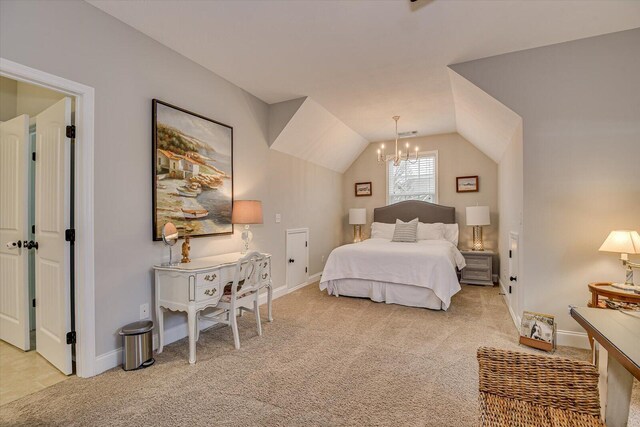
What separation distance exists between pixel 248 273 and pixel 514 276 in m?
3.01

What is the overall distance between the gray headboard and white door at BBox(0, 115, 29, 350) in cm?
542

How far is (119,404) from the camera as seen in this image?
6.53ft

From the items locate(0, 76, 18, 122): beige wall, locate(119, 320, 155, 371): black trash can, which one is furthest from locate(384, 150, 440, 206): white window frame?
locate(0, 76, 18, 122): beige wall

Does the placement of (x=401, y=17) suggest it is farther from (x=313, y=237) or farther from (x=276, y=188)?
(x=313, y=237)

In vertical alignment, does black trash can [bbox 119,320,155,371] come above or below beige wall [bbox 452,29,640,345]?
below

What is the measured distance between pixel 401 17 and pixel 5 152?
3.73 metres

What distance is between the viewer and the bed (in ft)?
12.9

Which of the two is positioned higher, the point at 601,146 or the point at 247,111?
the point at 247,111

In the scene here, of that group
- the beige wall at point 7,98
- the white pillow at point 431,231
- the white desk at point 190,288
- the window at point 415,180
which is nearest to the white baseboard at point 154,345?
the white desk at point 190,288

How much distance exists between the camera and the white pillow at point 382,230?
19.9 ft

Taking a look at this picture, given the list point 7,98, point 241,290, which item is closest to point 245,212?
point 241,290

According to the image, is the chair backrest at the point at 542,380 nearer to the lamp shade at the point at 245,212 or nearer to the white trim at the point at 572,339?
the white trim at the point at 572,339

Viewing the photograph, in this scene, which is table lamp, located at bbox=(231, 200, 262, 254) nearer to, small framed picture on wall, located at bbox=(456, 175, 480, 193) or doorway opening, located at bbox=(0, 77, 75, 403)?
doorway opening, located at bbox=(0, 77, 75, 403)

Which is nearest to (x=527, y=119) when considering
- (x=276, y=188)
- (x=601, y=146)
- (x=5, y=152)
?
(x=601, y=146)
